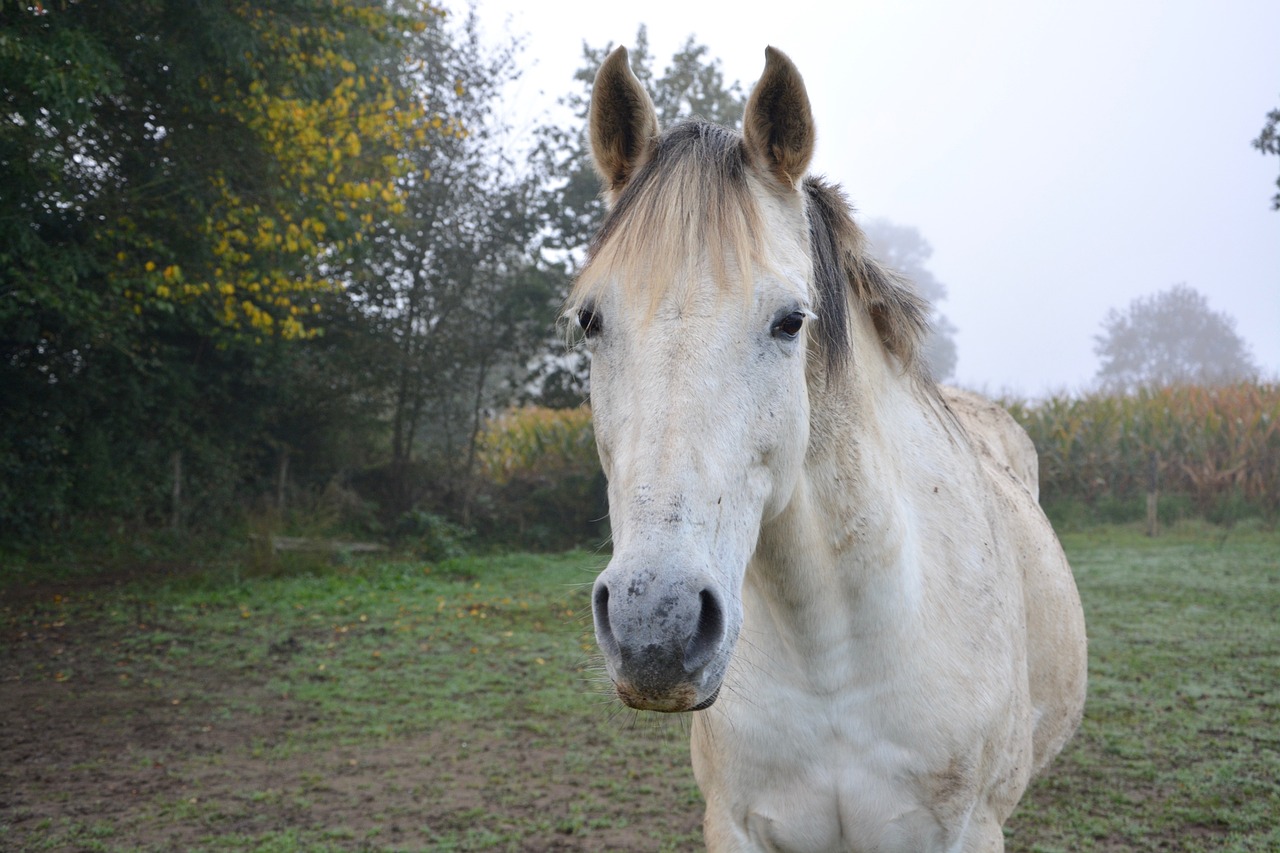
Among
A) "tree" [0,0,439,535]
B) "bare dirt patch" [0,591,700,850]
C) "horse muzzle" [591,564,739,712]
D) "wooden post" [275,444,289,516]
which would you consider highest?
"tree" [0,0,439,535]

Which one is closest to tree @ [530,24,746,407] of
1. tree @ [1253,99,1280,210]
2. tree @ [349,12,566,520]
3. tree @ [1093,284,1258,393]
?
tree @ [349,12,566,520]

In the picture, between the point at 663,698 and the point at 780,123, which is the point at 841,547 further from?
the point at 780,123

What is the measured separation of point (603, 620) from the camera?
1422mm

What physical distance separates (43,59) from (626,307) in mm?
5985

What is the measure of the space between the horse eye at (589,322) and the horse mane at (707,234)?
2 cm

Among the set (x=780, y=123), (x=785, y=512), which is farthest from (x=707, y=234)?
(x=785, y=512)

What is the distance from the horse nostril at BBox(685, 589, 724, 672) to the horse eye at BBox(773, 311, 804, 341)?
0.54m

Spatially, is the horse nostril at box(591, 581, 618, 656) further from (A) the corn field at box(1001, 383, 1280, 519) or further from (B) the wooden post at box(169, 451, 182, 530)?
(A) the corn field at box(1001, 383, 1280, 519)

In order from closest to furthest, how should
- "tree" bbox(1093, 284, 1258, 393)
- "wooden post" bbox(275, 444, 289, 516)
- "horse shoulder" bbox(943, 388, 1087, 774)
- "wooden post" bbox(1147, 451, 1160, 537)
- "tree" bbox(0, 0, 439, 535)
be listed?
"horse shoulder" bbox(943, 388, 1087, 774) → "tree" bbox(0, 0, 439, 535) → "wooden post" bbox(275, 444, 289, 516) → "wooden post" bbox(1147, 451, 1160, 537) → "tree" bbox(1093, 284, 1258, 393)

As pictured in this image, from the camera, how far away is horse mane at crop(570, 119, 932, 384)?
1.68 metres

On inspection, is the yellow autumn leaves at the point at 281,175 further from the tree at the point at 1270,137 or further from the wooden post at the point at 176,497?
the tree at the point at 1270,137

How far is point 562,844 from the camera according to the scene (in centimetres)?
374

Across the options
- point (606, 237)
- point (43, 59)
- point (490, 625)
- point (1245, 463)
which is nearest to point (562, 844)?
point (606, 237)

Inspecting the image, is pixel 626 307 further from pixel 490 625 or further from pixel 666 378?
pixel 490 625
